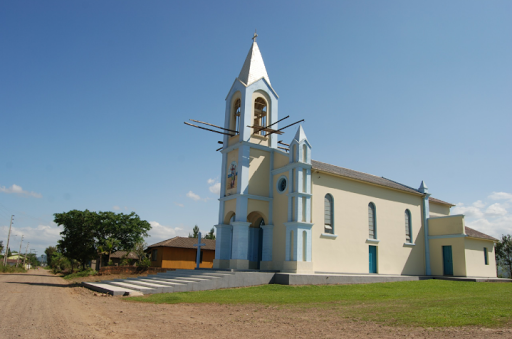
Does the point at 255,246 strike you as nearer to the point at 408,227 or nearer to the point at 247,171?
the point at 247,171

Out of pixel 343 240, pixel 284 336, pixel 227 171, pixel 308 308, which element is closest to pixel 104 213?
pixel 227 171

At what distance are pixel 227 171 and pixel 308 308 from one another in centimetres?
1472

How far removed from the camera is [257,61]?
2789cm

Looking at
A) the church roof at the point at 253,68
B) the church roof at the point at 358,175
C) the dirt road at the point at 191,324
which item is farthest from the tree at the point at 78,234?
the dirt road at the point at 191,324

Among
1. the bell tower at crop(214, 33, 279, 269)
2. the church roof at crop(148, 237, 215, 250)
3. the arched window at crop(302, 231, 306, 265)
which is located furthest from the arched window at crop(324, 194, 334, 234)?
the church roof at crop(148, 237, 215, 250)

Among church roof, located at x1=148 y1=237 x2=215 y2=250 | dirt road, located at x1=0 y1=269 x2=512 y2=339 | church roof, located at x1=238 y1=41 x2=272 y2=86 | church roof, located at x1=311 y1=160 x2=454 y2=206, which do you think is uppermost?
church roof, located at x1=238 y1=41 x2=272 y2=86

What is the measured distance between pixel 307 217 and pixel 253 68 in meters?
12.1

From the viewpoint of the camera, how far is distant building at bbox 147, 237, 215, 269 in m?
41.9

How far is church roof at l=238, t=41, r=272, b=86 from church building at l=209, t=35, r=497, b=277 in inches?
3.6

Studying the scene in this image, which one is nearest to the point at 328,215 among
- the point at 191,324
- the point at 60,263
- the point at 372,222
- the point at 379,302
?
the point at 372,222

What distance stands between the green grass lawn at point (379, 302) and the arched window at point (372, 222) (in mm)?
5953

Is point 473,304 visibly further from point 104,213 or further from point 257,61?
point 104,213

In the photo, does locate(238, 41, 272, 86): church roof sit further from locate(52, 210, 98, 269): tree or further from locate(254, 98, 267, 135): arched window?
locate(52, 210, 98, 269): tree

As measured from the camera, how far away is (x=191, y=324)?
10.1 meters
